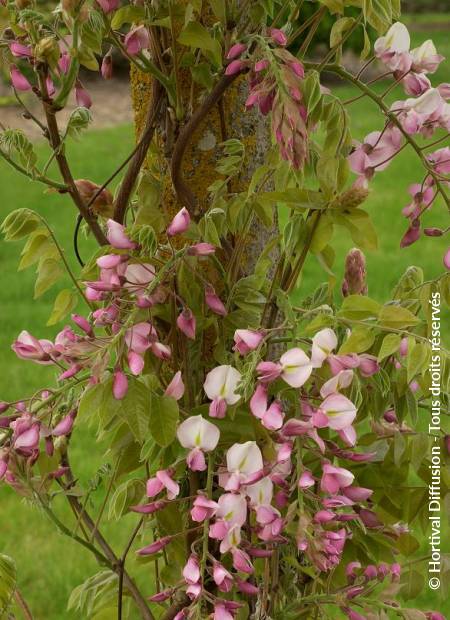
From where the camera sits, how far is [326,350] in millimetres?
1420

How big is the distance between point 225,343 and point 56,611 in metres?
2.04

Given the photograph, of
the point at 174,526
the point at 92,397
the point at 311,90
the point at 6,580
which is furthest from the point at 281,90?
the point at 6,580

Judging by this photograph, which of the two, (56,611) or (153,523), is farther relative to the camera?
(56,611)

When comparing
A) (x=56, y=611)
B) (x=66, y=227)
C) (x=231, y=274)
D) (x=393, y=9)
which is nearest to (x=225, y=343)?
(x=231, y=274)

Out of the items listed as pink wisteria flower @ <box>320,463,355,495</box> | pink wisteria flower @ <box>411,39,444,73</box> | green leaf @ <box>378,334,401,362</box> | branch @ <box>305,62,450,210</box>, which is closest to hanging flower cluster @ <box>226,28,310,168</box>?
branch @ <box>305,62,450,210</box>

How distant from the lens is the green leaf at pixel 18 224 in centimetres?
166

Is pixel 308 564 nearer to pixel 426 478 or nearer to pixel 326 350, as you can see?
pixel 426 478

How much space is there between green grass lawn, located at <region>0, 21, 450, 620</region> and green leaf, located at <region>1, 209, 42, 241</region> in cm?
61

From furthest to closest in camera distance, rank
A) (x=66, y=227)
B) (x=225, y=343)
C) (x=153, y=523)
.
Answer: (x=66, y=227)
(x=153, y=523)
(x=225, y=343)

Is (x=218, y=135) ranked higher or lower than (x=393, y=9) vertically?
lower

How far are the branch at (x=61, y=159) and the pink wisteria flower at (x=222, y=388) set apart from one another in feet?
1.14

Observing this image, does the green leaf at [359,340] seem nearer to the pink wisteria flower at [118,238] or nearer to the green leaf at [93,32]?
the pink wisteria flower at [118,238]

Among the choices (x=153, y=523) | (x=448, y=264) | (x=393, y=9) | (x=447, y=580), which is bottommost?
(x=447, y=580)

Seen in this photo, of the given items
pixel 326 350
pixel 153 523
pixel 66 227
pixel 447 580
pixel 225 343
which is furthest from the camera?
pixel 66 227
